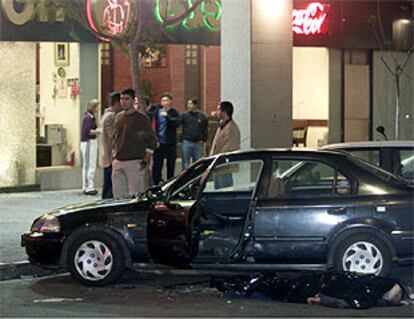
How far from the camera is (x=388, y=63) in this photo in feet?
76.5

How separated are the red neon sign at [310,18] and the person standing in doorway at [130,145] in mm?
8183

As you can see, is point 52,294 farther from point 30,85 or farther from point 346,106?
point 346,106

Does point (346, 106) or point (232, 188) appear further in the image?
Answer: point (346, 106)

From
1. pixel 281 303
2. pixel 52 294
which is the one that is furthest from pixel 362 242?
pixel 52 294

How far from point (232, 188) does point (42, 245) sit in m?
2.12

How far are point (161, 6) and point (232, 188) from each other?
8.16m

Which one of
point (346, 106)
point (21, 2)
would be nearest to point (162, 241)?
point (21, 2)

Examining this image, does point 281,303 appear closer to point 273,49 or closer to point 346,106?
point 273,49

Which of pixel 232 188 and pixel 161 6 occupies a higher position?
pixel 161 6

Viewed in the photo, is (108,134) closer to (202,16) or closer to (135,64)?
(135,64)

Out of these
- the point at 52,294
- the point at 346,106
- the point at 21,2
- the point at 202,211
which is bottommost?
the point at 52,294

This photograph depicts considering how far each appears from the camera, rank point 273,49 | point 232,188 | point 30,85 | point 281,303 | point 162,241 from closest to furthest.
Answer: point 281,303, point 162,241, point 232,188, point 273,49, point 30,85

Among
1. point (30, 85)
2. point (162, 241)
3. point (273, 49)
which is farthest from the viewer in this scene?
point (30, 85)

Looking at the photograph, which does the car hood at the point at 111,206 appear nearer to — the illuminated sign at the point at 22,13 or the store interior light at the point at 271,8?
the store interior light at the point at 271,8
